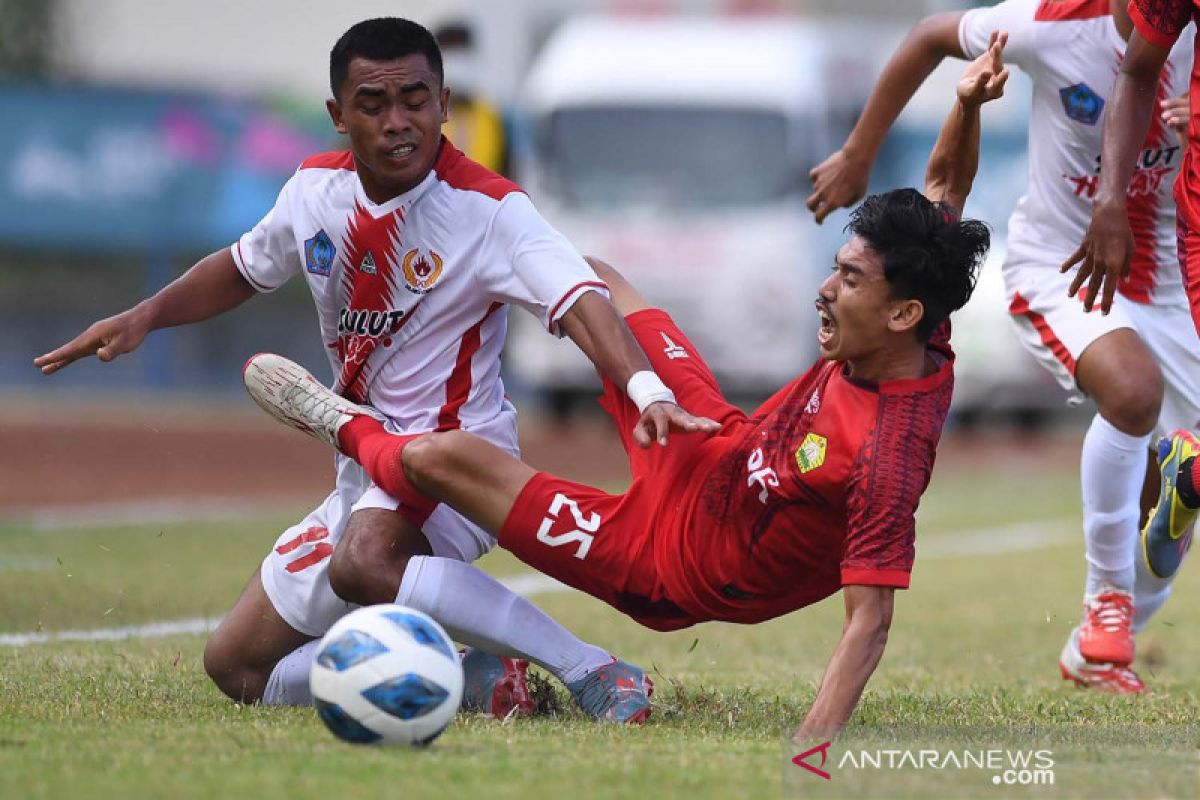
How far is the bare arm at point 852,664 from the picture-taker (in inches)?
182

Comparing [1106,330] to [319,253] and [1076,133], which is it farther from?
[319,253]

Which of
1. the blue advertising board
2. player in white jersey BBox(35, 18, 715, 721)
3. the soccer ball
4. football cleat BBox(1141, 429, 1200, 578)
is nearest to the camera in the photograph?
the soccer ball

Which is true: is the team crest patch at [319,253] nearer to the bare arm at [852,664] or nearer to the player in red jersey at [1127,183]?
the bare arm at [852,664]

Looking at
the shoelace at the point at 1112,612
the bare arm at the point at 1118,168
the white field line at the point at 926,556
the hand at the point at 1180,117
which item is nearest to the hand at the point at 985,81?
the bare arm at the point at 1118,168

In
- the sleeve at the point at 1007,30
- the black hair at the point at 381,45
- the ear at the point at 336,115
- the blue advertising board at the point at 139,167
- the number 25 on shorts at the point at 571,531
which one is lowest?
the blue advertising board at the point at 139,167

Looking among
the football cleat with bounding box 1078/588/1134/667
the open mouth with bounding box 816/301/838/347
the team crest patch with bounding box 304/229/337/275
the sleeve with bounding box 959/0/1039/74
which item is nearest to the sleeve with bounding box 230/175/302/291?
the team crest patch with bounding box 304/229/337/275

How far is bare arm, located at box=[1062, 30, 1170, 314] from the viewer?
558 centimetres

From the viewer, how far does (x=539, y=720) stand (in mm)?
5215

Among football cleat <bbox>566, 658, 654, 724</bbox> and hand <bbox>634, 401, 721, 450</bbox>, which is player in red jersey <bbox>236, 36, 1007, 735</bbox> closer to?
hand <bbox>634, 401, 721, 450</bbox>

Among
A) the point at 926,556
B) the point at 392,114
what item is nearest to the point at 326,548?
the point at 392,114

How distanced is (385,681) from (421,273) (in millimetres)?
1521

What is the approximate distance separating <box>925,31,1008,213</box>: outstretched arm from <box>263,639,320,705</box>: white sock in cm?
231

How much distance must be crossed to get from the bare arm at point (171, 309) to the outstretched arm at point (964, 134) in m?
2.16

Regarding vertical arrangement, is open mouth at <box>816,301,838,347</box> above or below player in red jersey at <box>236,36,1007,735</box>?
above
